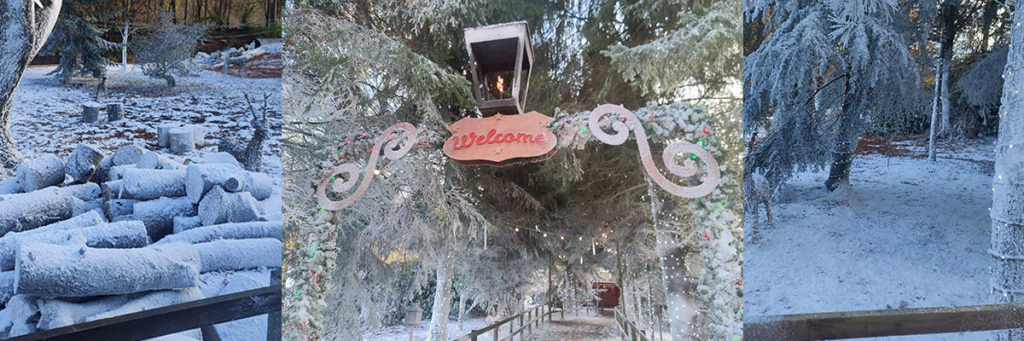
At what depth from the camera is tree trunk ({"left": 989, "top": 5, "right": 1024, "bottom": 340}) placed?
268cm

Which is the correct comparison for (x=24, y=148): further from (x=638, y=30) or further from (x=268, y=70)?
(x=638, y=30)

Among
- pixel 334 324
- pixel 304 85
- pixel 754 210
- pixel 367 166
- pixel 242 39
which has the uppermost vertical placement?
pixel 242 39

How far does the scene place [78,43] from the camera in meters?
2.66

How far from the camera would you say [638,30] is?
3.13 metres

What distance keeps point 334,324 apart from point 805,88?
3080 millimetres

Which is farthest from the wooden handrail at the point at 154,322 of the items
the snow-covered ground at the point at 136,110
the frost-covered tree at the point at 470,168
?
the snow-covered ground at the point at 136,110

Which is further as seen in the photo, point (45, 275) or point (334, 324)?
point (334, 324)

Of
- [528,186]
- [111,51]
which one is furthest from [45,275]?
[528,186]

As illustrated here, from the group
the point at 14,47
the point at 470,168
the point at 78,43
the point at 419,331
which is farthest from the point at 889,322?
the point at 14,47

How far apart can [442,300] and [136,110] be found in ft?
6.54

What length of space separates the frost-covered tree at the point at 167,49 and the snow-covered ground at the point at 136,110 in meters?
0.04

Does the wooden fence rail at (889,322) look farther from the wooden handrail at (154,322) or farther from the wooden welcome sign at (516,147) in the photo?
the wooden handrail at (154,322)

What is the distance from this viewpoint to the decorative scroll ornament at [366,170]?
266 cm

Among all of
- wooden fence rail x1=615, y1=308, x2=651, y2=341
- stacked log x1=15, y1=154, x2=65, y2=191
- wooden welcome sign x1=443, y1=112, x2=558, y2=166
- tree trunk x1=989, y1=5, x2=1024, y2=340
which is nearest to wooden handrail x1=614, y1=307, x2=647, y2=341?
wooden fence rail x1=615, y1=308, x2=651, y2=341
